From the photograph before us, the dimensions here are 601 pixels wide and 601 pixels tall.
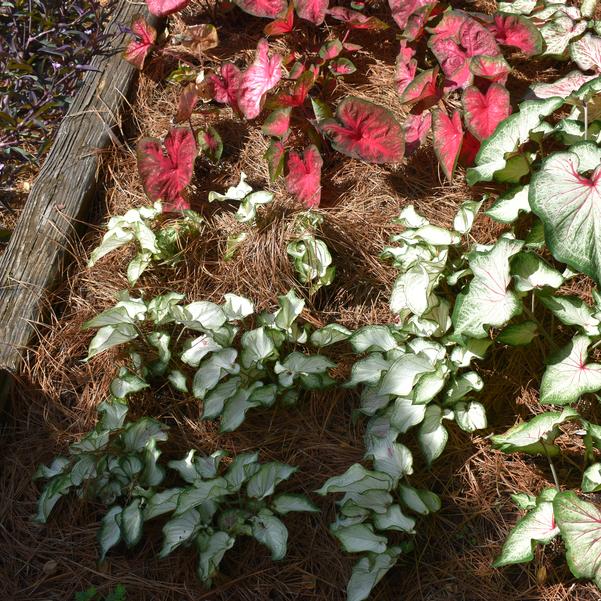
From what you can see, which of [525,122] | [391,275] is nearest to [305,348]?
[391,275]

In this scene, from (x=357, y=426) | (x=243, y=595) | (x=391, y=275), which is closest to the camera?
(x=243, y=595)

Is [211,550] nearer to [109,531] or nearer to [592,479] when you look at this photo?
[109,531]

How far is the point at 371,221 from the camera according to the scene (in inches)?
80.7

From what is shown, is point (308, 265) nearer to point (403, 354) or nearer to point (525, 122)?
point (403, 354)

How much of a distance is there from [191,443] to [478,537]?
26.6 inches

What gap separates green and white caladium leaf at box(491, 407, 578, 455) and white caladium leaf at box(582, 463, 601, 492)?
2.9 inches

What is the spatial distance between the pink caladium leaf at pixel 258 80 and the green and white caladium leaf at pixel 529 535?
126cm

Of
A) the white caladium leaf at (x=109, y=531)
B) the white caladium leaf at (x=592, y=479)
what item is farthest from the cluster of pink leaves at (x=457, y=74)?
the white caladium leaf at (x=109, y=531)

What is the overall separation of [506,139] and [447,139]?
17 centimetres

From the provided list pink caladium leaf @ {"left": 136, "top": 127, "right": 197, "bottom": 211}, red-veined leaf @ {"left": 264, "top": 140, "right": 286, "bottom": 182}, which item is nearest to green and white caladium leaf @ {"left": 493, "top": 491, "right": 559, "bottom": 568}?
red-veined leaf @ {"left": 264, "top": 140, "right": 286, "bottom": 182}

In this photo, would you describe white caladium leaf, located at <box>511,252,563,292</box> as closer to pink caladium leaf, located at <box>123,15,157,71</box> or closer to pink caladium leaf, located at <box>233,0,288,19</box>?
pink caladium leaf, located at <box>233,0,288,19</box>

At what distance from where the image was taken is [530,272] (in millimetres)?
1685

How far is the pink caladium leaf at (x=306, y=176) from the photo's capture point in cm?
204

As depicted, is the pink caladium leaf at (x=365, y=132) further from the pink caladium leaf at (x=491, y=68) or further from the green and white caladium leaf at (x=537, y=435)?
the green and white caladium leaf at (x=537, y=435)
